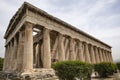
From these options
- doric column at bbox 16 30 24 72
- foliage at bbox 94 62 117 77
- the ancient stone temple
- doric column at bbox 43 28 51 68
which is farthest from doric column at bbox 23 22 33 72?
foliage at bbox 94 62 117 77

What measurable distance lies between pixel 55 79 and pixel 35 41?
15.5 metres

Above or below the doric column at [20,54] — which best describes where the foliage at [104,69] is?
below

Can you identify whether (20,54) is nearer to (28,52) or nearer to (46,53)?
(28,52)

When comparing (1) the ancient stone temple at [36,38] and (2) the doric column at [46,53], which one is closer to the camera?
(1) the ancient stone temple at [36,38]

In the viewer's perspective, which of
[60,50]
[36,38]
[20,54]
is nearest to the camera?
[20,54]

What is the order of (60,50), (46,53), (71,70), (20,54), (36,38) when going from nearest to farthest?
1. (71,70)
2. (46,53)
3. (20,54)
4. (60,50)
5. (36,38)

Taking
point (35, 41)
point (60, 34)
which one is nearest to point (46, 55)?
point (60, 34)

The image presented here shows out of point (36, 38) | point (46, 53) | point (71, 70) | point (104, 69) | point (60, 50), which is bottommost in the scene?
point (104, 69)

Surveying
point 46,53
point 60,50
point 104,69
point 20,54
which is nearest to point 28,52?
point 46,53

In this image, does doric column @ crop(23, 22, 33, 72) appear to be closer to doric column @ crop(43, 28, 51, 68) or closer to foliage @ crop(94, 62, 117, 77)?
doric column @ crop(43, 28, 51, 68)

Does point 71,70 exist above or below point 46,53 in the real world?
below

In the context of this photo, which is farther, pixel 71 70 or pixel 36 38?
pixel 36 38

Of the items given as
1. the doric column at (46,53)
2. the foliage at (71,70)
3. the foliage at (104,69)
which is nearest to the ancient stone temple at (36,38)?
the doric column at (46,53)

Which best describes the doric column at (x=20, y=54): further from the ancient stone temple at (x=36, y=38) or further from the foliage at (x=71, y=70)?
the foliage at (x=71, y=70)
